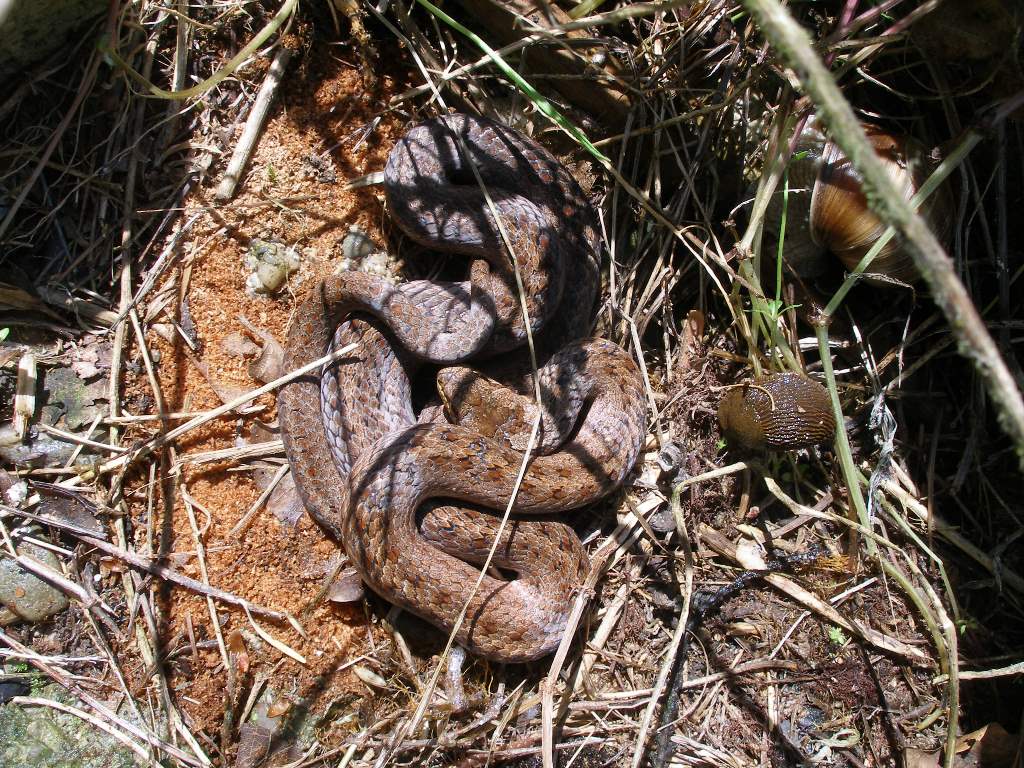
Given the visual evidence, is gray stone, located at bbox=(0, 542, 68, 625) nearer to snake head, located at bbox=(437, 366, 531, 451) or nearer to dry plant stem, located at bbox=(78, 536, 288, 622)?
dry plant stem, located at bbox=(78, 536, 288, 622)

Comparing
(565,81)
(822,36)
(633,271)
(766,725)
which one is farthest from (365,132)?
(766,725)

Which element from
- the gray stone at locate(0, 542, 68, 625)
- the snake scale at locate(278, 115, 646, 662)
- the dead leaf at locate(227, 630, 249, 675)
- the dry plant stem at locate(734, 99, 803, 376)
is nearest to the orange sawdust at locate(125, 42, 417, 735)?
the dead leaf at locate(227, 630, 249, 675)

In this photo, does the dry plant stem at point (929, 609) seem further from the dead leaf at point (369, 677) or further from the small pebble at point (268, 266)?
the small pebble at point (268, 266)

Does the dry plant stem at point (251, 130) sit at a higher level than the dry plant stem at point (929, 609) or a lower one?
higher

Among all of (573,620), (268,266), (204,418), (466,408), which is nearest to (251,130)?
(268,266)

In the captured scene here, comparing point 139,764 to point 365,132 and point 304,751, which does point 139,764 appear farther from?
point 365,132

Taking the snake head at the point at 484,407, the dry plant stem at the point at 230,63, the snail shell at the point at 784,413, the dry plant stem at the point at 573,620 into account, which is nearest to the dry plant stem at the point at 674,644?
the dry plant stem at the point at 573,620
